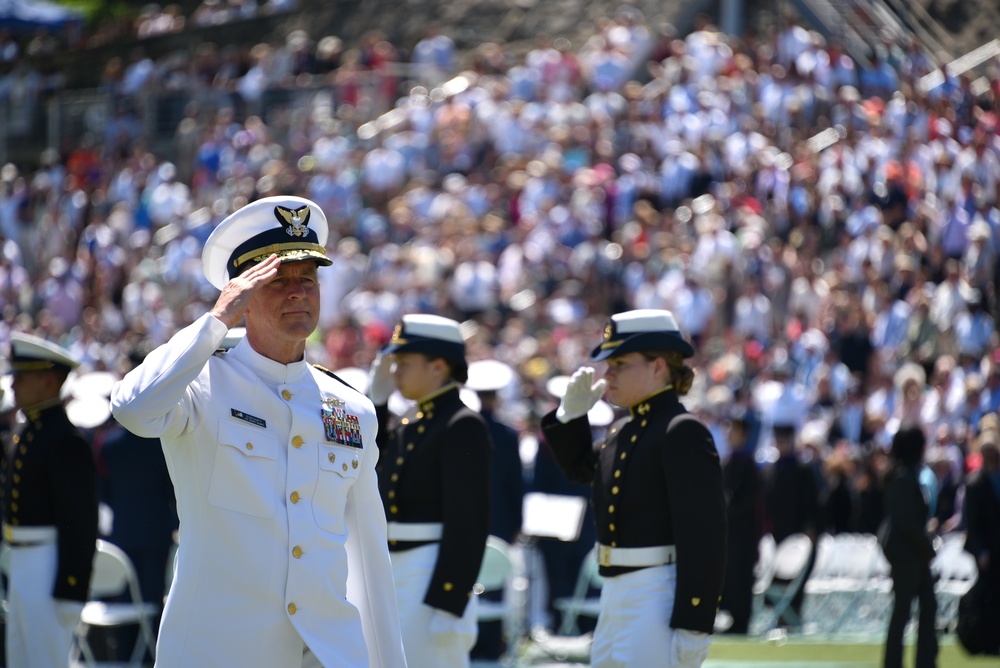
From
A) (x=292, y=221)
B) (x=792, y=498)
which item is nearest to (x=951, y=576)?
(x=792, y=498)

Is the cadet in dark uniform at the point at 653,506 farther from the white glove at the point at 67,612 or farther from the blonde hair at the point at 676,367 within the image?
the white glove at the point at 67,612

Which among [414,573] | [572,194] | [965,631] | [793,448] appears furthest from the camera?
[572,194]

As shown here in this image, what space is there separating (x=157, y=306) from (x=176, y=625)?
17.7 meters

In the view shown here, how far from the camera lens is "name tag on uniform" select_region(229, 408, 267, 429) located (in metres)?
4.88

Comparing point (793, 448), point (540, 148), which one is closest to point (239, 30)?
point (540, 148)

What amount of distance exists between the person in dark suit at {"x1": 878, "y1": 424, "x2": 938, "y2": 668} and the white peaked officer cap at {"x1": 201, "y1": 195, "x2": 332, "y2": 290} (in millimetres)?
5814

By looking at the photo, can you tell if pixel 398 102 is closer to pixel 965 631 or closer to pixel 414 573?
pixel 965 631

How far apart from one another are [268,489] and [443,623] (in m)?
2.07

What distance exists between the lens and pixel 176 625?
188 inches

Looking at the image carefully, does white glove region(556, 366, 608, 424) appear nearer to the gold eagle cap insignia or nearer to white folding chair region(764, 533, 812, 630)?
the gold eagle cap insignia

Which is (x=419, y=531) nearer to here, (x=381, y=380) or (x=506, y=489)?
(x=381, y=380)

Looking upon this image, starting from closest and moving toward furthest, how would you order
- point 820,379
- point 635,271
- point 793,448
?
1. point 793,448
2. point 820,379
3. point 635,271

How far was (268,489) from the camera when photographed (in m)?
4.89

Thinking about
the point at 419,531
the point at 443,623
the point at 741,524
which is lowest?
the point at 741,524
